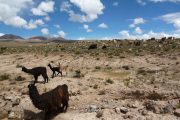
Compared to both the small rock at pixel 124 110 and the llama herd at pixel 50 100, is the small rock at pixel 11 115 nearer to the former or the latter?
the llama herd at pixel 50 100

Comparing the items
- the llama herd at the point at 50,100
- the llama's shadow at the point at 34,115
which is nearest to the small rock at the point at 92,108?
the llama herd at the point at 50,100

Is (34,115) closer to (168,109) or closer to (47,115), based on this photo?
(47,115)

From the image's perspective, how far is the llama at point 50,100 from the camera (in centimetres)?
1567

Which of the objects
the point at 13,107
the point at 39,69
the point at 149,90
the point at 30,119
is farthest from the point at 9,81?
the point at 149,90

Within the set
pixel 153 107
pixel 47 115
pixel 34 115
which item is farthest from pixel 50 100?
pixel 153 107

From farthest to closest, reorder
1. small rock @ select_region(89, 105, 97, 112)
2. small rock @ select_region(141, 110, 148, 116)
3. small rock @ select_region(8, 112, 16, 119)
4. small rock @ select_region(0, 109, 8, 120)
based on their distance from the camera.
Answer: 1. small rock @ select_region(0, 109, 8, 120)
2. small rock @ select_region(8, 112, 16, 119)
3. small rock @ select_region(89, 105, 97, 112)
4. small rock @ select_region(141, 110, 148, 116)

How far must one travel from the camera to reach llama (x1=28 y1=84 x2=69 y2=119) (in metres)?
15.7

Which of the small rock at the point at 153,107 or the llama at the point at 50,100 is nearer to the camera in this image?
the llama at the point at 50,100

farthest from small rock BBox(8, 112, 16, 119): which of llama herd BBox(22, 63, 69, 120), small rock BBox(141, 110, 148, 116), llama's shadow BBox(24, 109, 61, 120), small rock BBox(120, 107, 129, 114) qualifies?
small rock BBox(141, 110, 148, 116)

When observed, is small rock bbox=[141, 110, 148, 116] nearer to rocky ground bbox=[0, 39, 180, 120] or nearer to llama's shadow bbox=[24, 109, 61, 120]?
rocky ground bbox=[0, 39, 180, 120]

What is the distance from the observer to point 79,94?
1906 cm

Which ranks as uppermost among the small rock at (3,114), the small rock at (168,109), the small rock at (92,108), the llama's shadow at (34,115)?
the small rock at (168,109)

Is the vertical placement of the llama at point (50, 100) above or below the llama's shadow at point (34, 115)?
above

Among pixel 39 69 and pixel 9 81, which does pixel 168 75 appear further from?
pixel 9 81
